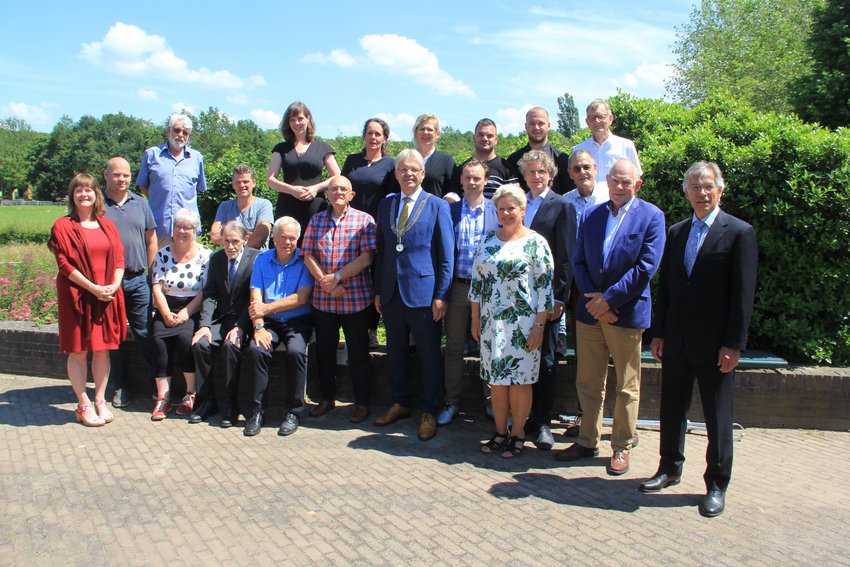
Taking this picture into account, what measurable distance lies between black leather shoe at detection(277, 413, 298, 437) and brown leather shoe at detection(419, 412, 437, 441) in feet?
3.54

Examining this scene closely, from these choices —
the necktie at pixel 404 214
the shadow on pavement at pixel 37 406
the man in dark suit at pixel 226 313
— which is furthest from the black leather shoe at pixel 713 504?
the shadow on pavement at pixel 37 406

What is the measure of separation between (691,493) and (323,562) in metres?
2.49

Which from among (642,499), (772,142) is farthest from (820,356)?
(642,499)

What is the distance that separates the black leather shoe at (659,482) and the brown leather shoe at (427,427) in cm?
169

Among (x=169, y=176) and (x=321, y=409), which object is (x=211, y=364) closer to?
(x=321, y=409)

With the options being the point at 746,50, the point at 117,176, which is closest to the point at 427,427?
the point at 117,176

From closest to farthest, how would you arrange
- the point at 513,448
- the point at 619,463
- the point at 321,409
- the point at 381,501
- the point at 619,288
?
the point at 381,501, the point at 619,288, the point at 619,463, the point at 513,448, the point at 321,409

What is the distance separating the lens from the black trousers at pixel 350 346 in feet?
18.5

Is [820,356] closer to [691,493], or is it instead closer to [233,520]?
[691,493]

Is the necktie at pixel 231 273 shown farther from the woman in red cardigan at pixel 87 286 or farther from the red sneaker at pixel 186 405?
the red sneaker at pixel 186 405

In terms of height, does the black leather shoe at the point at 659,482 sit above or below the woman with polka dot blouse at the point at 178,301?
below

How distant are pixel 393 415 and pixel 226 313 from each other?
5.94 feet

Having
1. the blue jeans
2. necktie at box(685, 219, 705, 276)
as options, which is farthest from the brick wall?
necktie at box(685, 219, 705, 276)

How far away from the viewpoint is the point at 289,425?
5340mm
